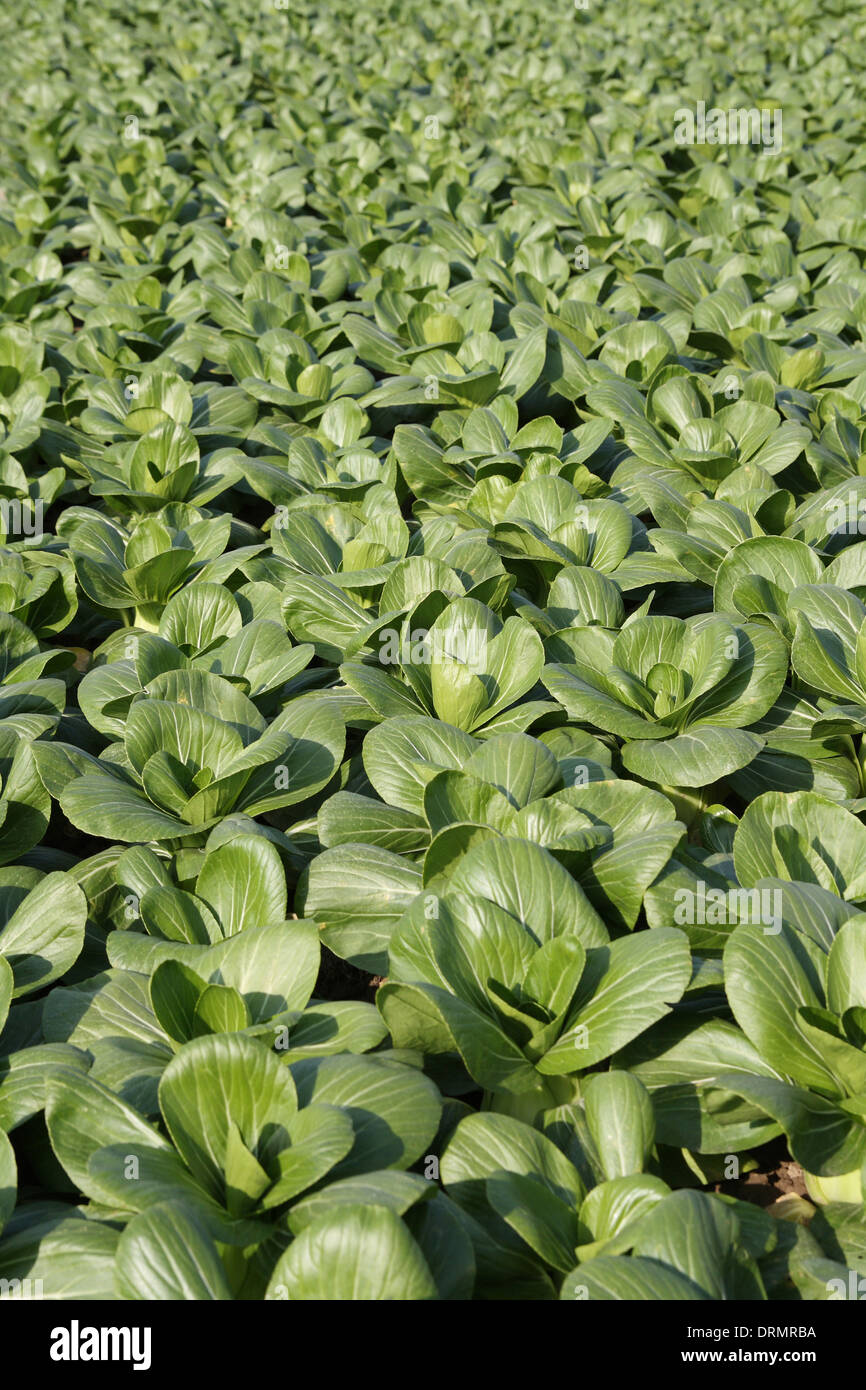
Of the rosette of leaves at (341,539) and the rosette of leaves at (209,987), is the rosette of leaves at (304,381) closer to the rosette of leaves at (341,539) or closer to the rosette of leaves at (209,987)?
the rosette of leaves at (341,539)

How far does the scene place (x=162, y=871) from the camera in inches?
95.0

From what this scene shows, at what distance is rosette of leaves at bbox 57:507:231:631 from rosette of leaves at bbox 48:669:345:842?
760mm

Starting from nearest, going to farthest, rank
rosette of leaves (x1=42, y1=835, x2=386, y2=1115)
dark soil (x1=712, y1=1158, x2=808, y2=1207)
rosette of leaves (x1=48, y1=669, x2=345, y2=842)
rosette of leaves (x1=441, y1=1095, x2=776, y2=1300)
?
1. rosette of leaves (x1=441, y1=1095, x2=776, y2=1300)
2. rosette of leaves (x1=42, y1=835, x2=386, y2=1115)
3. dark soil (x1=712, y1=1158, x2=808, y2=1207)
4. rosette of leaves (x1=48, y1=669, x2=345, y2=842)

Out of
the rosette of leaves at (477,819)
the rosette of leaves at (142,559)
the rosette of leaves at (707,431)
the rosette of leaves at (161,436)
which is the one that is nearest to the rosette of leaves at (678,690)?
the rosette of leaves at (477,819)

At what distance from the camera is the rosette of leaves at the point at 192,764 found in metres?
2.41

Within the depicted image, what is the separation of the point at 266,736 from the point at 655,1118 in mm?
1179

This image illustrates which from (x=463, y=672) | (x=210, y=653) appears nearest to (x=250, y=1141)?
(x=463, y=672)

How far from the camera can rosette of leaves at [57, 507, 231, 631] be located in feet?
11.0

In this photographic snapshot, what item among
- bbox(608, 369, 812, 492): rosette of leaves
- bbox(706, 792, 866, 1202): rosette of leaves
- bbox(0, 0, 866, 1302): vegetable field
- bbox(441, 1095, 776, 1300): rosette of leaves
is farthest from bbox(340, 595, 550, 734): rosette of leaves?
bbox(608, 369, 812, 492): rosette of leaves

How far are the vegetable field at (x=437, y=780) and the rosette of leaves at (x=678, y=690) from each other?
0.01m

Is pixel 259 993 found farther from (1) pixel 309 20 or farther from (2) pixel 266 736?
(1) pixel 309 20

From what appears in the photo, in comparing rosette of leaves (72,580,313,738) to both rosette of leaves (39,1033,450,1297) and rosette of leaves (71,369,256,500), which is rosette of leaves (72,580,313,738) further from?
rosette of leaves (39,1033,450,1297)

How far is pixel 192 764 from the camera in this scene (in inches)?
101
